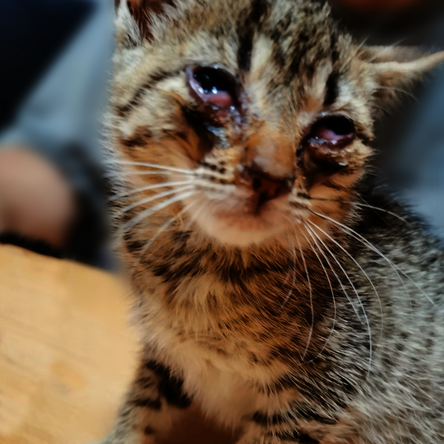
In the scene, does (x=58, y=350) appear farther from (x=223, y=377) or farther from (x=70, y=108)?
(x=70, y=108)

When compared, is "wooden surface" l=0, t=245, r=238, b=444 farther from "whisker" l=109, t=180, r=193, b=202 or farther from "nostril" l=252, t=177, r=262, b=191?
"nostril" l=252, t=177, r=262, b=191

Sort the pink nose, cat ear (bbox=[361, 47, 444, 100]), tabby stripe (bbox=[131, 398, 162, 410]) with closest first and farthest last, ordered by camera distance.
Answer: the pink nose, cat ear (bbox=[361, 47, 444, 100]), tabby stripe (bbox=[131, 398, 162, 410])

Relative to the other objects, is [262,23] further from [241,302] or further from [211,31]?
[241,302]

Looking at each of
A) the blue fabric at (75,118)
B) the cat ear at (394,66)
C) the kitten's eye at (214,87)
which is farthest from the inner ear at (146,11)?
the cat ear at (394,66)

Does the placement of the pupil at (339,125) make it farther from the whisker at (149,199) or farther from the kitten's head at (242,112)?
the whisker at (149,199)

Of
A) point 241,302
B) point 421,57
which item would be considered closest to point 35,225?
point 241,302

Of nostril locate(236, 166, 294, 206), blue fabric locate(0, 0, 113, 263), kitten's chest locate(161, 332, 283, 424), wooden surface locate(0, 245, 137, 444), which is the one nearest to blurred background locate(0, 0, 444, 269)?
blue fabric locate(0, 0, 113, 263)

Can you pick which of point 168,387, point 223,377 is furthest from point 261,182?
point 168,387
